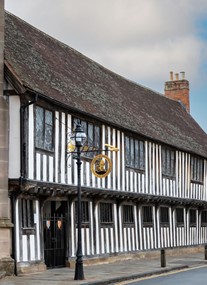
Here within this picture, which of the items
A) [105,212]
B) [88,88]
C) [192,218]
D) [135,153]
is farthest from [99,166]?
[192,218]

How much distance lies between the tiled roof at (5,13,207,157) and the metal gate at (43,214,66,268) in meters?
3.97

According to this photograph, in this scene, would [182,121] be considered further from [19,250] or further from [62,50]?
[19,250]

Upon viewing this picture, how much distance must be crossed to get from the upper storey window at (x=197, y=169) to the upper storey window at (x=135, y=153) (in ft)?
23.9

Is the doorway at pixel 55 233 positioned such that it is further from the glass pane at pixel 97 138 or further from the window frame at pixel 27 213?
the glass pane at pixel 97 138

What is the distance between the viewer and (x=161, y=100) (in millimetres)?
40344

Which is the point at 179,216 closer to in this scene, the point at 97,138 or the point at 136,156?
the point at 136,156

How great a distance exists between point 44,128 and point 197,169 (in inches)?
664

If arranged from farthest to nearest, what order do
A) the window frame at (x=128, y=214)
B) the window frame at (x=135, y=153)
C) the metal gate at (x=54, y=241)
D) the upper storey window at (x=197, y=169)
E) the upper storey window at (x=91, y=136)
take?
the upper storey window at (x=197, y=169) → the window frame at (x=128, y=214) → the window frame at (x=135, y=153) → the upper storey window at (x=91, y=136) → the metal gate at (x=54, y=241)

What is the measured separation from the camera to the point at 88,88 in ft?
89.5

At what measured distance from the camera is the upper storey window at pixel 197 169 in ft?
117

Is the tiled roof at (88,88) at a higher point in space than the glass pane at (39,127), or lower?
higher

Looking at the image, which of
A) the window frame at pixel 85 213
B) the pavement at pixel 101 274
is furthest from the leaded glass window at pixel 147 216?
the window frame at pixel 85 213

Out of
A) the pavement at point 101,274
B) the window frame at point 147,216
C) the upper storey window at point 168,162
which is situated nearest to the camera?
the pavement at point 101,274

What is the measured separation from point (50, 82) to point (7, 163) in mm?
4639
